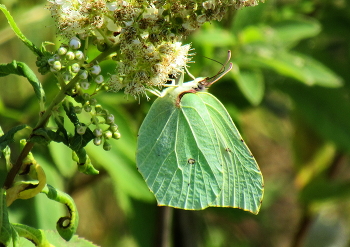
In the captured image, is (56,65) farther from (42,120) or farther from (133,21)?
(133,21)

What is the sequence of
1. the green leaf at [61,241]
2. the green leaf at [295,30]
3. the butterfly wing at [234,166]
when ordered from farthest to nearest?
1. the green leaf at [295,30]
2. the butterfly wing at [234,166]
3. the green leaf at [61,241]

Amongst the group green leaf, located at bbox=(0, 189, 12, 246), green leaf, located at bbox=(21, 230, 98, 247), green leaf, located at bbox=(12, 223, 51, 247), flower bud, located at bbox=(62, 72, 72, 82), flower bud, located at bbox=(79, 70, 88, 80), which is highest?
flower bud, located at bbox=(79, 70, 88, 80)

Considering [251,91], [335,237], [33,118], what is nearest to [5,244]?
[33,118]

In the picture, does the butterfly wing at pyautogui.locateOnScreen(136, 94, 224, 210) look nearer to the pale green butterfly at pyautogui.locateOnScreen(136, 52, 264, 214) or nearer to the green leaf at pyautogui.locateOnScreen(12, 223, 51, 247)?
the pale green butterfly at pyautogui.locateOnScreen(136, 52, 264, 214)

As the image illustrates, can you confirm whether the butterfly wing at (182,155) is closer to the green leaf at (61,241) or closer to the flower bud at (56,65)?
the green leaf at (61,241)

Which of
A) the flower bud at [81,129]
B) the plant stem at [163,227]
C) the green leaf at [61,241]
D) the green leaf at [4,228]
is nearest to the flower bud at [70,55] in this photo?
the flower bud at [81,129]

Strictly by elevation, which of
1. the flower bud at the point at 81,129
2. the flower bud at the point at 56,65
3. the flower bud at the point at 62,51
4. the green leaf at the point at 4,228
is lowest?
the green leaf at the point at 4,228

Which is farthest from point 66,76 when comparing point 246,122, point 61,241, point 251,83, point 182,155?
point 246,122

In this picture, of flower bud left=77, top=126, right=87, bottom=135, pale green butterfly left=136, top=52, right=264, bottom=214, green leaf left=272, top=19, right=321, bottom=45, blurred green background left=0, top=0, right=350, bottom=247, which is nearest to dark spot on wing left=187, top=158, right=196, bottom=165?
pale green butterfly left=136, top=52, right=264, bottom=214
